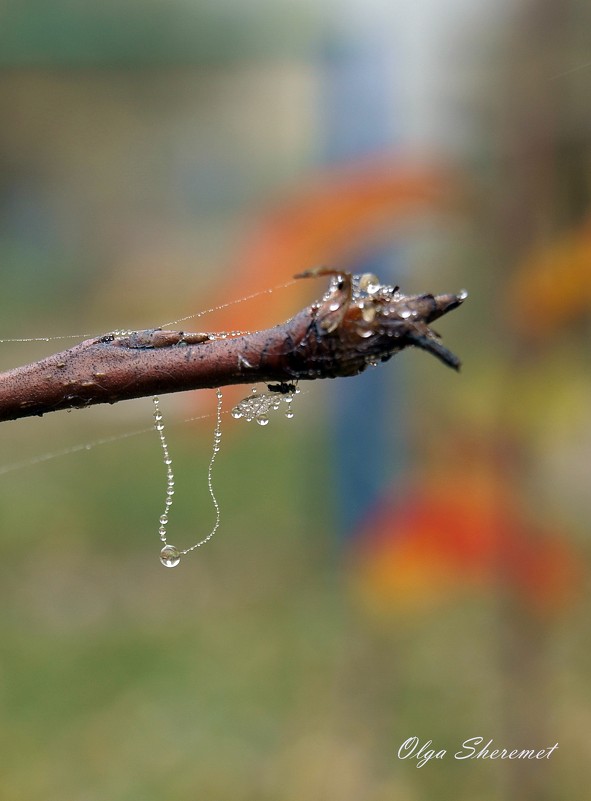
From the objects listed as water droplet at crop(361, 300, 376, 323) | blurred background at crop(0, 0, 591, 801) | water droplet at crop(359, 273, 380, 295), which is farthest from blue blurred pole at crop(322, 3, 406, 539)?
water droplet at crop(361, 300, 376, 323)

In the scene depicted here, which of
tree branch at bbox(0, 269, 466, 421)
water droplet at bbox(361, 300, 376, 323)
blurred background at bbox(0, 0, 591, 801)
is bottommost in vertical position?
blurred background at bbox(0, 0, 591, 801)

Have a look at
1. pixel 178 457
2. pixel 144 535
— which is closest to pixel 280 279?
pixel 144 535

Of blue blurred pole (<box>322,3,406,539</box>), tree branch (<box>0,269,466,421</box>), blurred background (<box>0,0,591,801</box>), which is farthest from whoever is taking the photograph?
blue blurred pole (<box>322,3,406,539</box>)

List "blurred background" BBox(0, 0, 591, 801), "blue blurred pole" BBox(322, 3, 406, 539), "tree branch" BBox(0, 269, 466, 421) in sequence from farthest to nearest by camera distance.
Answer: "blue blurred pole" BBox(322, 3, 406, 539) → "blurred background" BBox(0, 0, 591, 801) → "tree branch" BBox(0, 269, 466, 421)

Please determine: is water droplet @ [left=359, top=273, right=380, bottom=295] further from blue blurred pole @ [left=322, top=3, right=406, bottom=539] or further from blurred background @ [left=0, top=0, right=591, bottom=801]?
blue blurred pole @ [left=322, top=3, right=406, bottom=539]

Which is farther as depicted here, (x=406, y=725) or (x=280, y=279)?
(x=406, y=725)

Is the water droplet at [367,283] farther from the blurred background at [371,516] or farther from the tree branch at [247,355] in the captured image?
the blurred background at [371,516]

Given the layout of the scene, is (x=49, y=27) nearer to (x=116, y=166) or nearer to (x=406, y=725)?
(x=116, y=166)

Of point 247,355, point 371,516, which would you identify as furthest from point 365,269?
point 247,355
